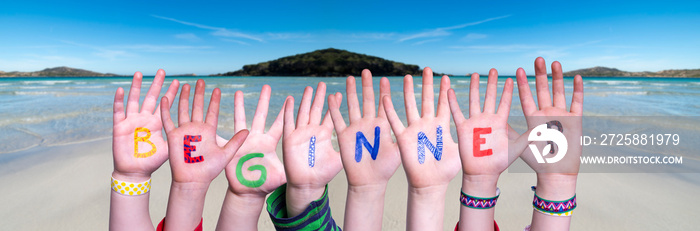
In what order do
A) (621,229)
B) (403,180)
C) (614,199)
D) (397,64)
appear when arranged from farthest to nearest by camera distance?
(397,64) → (403,180) → (614,199) → (621,229)

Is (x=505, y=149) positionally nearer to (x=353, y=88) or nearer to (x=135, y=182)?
(x=353, y=88)

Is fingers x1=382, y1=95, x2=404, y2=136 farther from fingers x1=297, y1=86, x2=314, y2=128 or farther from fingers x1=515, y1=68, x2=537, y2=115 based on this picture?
fingers x1=515, y1=68, x2=537, y2=115

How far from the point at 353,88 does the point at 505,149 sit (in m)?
0.82

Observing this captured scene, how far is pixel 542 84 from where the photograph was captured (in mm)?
1686

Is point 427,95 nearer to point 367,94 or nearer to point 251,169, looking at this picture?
point 367,94

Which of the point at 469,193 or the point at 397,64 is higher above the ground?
the point at 397,64

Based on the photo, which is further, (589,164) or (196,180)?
(589,164)

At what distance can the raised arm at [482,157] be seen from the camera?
5.22 ft

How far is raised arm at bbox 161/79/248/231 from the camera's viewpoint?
5.74 ft

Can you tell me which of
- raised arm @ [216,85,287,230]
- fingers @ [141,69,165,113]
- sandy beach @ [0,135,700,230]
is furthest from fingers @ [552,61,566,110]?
fingers @ [141,69,165,113]

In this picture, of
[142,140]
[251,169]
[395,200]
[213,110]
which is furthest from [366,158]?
[395,200]

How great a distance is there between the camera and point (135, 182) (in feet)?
6.44

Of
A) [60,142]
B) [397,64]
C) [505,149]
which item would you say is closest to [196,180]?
[505,149]

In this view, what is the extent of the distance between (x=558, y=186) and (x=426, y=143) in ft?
2.10
